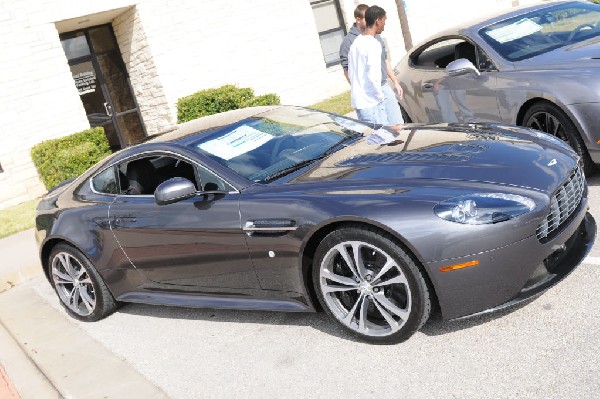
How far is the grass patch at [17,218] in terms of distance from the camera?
9.74 meters

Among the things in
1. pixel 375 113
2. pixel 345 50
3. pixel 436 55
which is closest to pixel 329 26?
pixel 345 50

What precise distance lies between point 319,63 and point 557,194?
40.9ft

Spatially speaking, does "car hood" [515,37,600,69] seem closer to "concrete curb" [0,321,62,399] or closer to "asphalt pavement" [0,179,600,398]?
"asphalt pavement" [0,179,600,398]

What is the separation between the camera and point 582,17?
278 inches

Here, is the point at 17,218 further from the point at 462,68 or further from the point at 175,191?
the point at 462,68

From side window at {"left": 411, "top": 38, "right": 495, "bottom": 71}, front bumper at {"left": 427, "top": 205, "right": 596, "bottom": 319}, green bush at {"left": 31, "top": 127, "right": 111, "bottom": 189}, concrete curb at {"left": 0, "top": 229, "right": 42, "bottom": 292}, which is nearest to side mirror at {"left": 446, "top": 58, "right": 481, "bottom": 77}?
side window at {"left": 411, "top": 38, "right": 495, "bottom": 71}

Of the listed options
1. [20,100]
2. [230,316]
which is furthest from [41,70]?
[230,316]

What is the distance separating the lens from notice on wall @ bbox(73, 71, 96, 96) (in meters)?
14.3

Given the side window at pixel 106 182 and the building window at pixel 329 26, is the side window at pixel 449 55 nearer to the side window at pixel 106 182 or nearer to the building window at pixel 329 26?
the side window at pixel 106 182

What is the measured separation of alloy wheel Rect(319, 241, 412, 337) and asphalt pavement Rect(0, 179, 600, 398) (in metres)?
0.16

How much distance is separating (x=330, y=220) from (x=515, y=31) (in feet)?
12.8

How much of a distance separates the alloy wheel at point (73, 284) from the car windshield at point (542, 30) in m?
4.21

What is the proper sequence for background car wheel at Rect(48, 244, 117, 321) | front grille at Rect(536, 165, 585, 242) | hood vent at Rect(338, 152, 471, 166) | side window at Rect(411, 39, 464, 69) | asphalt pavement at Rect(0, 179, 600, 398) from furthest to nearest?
side window at Rect(411, 39, 464, 69), background car wheel at Rect(48, 244, 117, 321), hood vent at Rect(338, 152, 471, 166), front grille at Rect(536, 165, 585, 242), asphalt pavement at Rect(0, 179, 600, 398)

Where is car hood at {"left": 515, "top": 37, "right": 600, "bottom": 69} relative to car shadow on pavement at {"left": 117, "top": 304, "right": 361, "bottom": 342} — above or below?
above
